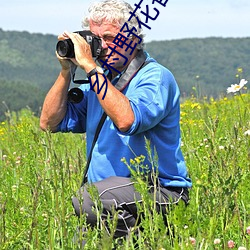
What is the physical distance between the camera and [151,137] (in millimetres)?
3506

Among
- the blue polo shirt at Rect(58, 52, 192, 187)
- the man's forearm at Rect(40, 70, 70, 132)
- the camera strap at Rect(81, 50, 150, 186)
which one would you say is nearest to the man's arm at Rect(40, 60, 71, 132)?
the man's forearm at Rect(40, 70, 70, 132)

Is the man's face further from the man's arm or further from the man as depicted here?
the man's arm

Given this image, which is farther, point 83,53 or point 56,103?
point 56,103

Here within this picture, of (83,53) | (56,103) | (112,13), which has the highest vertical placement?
(112,13)

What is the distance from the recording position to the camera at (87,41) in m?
3.41

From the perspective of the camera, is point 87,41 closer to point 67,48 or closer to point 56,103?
point 67,48

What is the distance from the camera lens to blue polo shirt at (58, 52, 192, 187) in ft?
11.1

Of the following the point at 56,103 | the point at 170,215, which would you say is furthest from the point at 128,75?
the point at 170,215

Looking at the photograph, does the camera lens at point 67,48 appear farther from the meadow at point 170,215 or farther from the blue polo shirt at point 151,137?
the meadow at point 170,215

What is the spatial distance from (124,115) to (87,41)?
460mm

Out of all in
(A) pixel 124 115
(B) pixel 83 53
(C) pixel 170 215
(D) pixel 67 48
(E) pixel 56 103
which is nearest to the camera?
(C) pixel 170 215

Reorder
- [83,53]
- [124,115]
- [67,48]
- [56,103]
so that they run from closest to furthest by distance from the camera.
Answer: [124,115] < [83,53] < [67,48] < [56,103]

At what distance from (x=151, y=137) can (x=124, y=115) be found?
1.20 ft

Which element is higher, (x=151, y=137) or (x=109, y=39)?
(x=109, y=39)
